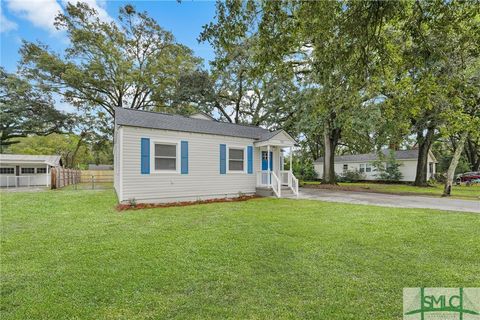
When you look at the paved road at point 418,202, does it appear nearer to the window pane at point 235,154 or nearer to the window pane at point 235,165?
the window pane at point 235,165

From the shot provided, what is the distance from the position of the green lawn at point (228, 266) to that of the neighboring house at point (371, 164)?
2132cm

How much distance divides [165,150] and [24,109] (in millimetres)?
19520

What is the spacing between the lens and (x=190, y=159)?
10570mm

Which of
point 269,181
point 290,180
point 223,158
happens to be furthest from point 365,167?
point 223,158

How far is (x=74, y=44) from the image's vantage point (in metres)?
19.6

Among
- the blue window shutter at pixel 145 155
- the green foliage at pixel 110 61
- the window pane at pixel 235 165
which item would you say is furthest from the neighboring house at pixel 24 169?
the window pane at pixel 235 165

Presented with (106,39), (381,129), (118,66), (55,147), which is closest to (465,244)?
(381,129)

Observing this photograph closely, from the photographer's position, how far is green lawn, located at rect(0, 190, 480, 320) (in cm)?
254

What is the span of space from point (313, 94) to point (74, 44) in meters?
20.4

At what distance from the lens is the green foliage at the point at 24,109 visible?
2078cm

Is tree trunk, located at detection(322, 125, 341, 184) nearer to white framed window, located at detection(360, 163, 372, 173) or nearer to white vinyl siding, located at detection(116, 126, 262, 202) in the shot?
white framed window, located at detection(360, 163, 372, 173)

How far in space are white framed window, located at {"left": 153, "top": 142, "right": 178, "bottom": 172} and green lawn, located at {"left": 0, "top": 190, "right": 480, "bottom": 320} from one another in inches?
143

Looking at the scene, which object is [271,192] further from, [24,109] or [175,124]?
[24,109]

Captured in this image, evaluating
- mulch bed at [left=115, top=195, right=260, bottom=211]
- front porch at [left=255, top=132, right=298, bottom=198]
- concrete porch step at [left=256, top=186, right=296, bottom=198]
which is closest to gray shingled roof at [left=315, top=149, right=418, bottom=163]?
front porch at [left=255, top=132, right=298, bottom=198]
